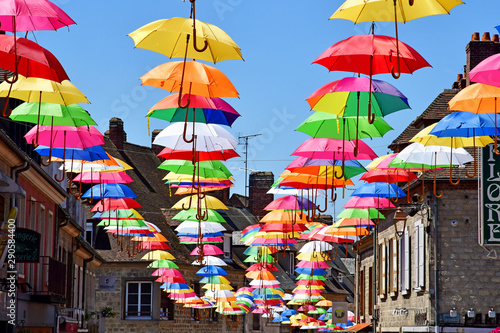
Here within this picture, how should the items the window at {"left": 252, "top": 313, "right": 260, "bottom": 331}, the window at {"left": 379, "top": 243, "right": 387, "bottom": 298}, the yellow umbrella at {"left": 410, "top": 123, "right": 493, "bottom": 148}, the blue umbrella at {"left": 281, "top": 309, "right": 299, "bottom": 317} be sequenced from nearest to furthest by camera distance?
the yellow umbrella at {"left": 410, "top": 123, "right": 493, "bottom": 148} → the window at {"left": 379, "top": 243, "right": 387, "bottom": 298} → the blue umbrella at {"left": 281, "top": 309, "right": 299, "bottom": 317} → the window at {"left": 252, "top": 313, "right": 260, "bottom": 331}

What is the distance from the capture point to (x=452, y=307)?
25156mm

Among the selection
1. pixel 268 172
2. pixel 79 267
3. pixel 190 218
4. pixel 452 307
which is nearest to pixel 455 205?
pixel 452 307

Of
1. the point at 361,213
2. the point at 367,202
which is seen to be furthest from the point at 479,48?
the point at 367,202

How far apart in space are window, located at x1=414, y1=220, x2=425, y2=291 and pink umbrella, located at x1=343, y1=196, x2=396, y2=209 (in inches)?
173

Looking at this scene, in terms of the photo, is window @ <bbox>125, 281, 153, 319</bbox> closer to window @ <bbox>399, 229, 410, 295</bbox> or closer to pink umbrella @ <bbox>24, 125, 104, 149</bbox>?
window @ <bbox>399, 229, 410, 295</bbox>

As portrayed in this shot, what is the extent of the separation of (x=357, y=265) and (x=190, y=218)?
18.1 m

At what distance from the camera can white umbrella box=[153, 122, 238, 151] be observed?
16594 mm

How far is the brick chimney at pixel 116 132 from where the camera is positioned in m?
46.6

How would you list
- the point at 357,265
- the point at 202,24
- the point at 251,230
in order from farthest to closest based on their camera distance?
1. the point at 357,265
2. the point at 251,230
3. the point at 202,24

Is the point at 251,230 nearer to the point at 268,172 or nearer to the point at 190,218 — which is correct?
the point at 190,218

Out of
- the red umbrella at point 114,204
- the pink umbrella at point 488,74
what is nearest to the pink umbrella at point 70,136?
the red umbrella at point 114,204

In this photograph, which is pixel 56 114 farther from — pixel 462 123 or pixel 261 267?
pixel 261 267

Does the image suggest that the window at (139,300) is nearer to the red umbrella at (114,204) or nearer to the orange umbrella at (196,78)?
the red umbrella at (114,204)

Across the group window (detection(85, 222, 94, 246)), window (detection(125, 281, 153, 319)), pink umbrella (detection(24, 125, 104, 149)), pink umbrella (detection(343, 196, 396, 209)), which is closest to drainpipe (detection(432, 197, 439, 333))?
pink umbrella (detection(343, 196, 396, 209))
